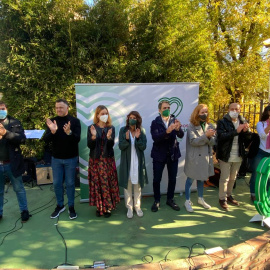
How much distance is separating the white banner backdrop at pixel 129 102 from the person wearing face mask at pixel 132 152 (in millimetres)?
544

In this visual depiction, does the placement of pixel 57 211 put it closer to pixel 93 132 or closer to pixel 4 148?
pixel 4 148

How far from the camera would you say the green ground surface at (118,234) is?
2.54 meters

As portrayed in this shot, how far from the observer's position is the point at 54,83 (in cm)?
468

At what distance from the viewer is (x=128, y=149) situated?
334 centimetres

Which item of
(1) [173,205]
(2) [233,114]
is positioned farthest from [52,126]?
(2) [233,114]

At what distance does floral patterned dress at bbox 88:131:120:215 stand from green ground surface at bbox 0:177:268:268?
250mm

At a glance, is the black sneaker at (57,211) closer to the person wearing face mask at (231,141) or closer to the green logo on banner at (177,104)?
the green logo on banner at (177,104)

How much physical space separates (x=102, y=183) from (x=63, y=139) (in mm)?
886

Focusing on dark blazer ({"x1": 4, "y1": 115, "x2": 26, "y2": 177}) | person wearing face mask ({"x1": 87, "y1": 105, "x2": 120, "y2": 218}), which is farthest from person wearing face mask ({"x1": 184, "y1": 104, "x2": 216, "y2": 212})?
dark blazer ({"x1": 4, "y1": 115, "x2": 26, "y2": 177})

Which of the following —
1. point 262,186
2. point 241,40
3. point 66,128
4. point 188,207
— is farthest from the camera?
point 241,40

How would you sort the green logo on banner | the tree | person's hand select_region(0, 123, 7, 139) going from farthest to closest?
the tree, the green logo on banner, person's hand select_region(0, 123, 7, 139)

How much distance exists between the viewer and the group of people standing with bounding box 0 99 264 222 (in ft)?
10.4

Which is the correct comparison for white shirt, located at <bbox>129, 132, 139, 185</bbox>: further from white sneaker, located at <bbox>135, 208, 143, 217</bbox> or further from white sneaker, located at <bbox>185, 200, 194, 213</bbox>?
white sneaker, located at <bbox>185, 200, 194, 213</bbox>

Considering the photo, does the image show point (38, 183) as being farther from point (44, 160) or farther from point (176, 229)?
point (176, 229)
